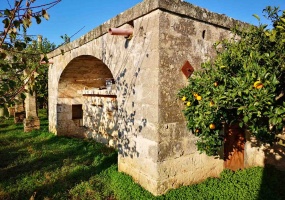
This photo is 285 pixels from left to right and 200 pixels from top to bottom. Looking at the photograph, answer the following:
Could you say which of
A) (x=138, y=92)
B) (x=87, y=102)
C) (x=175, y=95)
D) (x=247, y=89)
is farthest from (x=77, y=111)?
(x=247, y=89)

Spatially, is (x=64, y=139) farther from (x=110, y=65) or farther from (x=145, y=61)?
(x=145, y=61)

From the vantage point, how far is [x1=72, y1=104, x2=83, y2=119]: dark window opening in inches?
374

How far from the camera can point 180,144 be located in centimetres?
420

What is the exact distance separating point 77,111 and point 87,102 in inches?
34.1

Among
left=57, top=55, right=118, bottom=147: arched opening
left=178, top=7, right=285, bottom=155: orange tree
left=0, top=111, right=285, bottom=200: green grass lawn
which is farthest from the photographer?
left=57, top=55, right=118, bottom=147: arched opening

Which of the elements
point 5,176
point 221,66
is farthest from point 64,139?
point 221,66

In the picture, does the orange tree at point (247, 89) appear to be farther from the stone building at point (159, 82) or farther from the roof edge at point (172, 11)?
the roof edge at point (172, 11)

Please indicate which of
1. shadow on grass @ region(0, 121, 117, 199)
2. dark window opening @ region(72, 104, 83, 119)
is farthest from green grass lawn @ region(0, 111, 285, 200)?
dark window opening @ region(72, 104, 83, 119)

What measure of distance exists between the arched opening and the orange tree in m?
4.11

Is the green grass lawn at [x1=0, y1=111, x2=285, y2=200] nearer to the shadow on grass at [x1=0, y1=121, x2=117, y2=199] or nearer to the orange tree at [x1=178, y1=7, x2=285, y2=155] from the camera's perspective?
the shadow on grass at [x1=0, y1=121, x2=117, y2=199]

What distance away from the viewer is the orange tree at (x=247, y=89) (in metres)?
2.46

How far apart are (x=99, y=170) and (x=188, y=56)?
346cm

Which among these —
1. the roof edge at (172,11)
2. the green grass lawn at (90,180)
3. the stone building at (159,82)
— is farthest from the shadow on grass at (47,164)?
the roof edge at (172,11)

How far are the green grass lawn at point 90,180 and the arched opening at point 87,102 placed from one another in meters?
1.32
